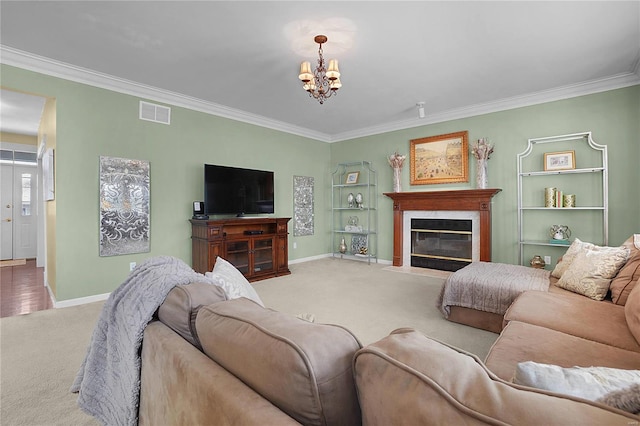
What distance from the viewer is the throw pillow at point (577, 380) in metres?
0.55

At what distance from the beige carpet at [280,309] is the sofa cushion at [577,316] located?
0.54 m

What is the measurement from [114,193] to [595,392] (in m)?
4.36

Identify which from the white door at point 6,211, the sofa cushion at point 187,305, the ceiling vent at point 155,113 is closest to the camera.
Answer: the sofa cushion at point 187,305

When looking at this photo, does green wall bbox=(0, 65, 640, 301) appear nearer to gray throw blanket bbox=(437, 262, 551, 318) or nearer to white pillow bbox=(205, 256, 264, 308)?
gray throw blanket bbox=(437, 262, 551, 318)

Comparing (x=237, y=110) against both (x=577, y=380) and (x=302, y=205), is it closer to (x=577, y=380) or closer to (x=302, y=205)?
(x=302, y=205)

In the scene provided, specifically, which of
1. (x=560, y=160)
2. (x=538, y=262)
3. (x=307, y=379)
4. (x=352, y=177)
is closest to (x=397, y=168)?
(x=352, y=177)

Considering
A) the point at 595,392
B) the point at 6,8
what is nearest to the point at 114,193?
the point at 6,8

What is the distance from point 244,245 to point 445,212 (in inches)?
130

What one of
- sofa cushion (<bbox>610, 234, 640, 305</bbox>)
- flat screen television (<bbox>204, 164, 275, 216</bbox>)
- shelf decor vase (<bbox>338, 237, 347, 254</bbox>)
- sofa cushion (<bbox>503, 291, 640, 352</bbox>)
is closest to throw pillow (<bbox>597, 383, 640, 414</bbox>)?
sofa cushion (<bbox>503, 291, 640, 352</bbox>)

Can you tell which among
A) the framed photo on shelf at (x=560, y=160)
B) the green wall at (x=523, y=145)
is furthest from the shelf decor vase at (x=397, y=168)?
the framed photo on shelf at (x=560, y=160)

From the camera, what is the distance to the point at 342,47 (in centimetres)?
297

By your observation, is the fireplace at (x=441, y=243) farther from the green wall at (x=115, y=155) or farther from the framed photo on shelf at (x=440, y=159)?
the green wall at (x=115, y=155)

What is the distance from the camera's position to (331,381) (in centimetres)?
61

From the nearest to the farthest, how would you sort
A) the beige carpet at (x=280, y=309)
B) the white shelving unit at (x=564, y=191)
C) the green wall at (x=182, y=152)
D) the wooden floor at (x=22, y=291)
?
1. the beige carpet at (x=280, y=309)
2. the wooden floor at (x=22, y=291)
3. the green wall at (x=182, y=152)
4. the white shelving unit at (x=564, y=191)
